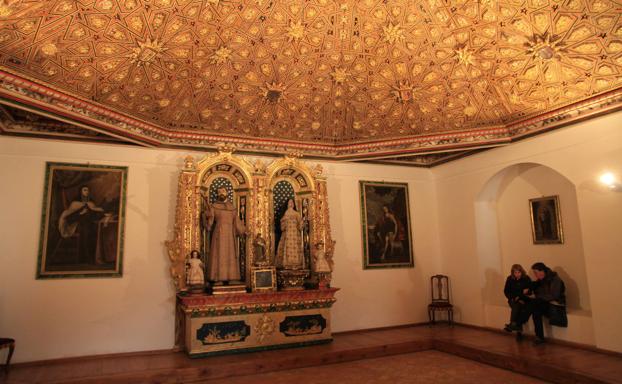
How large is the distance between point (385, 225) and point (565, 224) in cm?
374

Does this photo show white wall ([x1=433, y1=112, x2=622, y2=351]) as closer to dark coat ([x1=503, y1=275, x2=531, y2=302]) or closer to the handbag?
the handbag

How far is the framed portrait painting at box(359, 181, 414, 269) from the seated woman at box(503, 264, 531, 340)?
2.63m

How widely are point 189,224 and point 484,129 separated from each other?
6166 millimetres

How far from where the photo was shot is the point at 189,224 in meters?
8.25

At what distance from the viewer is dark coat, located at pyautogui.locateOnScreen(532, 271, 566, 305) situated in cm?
787

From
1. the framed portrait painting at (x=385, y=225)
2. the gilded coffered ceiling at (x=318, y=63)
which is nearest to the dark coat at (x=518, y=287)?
the framed portrait painting at (x=385, y=225)

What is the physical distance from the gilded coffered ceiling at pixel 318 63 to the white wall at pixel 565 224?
22.0 inches

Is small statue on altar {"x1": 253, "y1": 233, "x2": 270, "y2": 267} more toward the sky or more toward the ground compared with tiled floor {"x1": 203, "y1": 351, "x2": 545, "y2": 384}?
more toward the sky

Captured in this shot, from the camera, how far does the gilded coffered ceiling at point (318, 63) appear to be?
6.12 meters

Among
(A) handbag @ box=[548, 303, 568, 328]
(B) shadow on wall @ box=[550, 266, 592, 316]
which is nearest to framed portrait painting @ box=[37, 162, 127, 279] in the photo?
(A) handbag @ box=[548, 303, 568, 328]

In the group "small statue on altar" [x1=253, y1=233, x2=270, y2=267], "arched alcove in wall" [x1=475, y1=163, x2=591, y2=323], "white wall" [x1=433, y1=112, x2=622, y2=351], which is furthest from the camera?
"small statue on altar" [x1=253, y1=233, x2=270, y2=267]

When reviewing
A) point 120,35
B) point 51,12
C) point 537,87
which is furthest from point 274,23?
point 537,87

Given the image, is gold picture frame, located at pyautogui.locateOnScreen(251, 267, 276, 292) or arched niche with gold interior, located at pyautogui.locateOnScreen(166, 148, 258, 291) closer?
arched niche with gold interior, located at pyautogui.locateOnScreen(166, 148, 258, 291)

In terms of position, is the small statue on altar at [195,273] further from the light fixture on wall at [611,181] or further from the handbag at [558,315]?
the light fixture on wall at [611,181]
